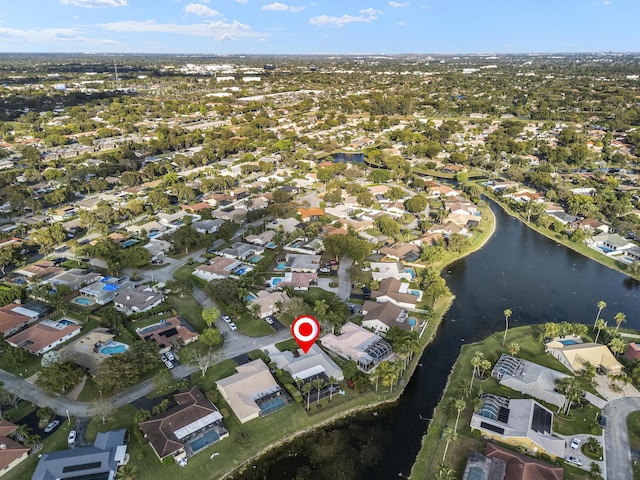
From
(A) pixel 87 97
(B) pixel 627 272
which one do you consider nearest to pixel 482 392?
(B) pixel 627 272

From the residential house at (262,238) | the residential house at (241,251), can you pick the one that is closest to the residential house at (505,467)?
the residential house at (241,251)

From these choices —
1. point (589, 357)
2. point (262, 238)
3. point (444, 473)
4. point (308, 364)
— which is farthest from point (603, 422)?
point (262, 238)

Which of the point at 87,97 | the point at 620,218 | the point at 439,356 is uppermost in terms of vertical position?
the point at 87,97

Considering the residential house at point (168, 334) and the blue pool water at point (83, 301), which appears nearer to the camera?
the residential house at point (168, 334)

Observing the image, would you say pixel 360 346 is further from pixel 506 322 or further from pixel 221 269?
pixel 221 269

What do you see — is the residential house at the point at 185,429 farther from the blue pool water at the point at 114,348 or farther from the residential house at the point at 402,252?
the residential house at the point at 402,252

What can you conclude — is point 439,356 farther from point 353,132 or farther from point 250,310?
point 353,132

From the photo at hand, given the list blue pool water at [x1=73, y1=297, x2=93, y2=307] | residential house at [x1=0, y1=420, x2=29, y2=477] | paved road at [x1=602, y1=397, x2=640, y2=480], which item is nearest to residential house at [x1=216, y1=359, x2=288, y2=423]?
residential house at [x1=0, y1=420, x2=29, y2=477]
